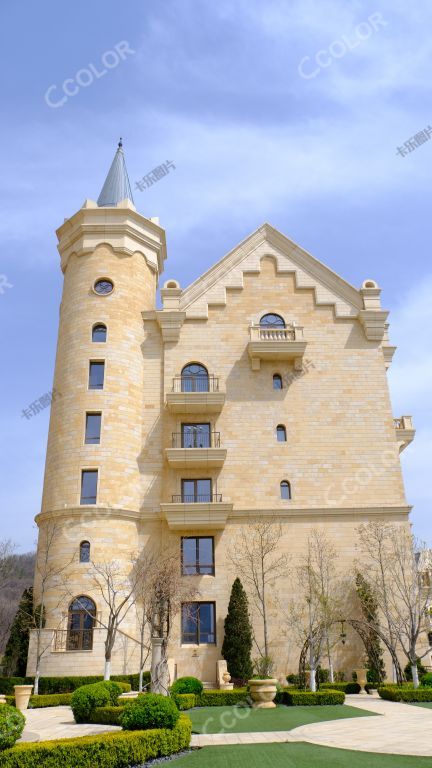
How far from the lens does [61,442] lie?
90.3 feet

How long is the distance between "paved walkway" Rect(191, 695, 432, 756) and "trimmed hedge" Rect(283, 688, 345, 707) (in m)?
2.91

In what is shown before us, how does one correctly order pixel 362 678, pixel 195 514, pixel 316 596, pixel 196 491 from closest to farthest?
pixel 362 678
pixel 316 596
pixel 195 514
pixel 196 491

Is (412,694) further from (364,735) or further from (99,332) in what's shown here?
(99,332)

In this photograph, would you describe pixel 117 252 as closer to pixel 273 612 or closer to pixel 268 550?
pixel 268 550

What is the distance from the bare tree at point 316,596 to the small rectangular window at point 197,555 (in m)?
3.88

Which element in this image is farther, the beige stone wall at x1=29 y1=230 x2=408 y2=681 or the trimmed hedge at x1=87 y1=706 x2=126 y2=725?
the beige stone wall at x1=29 y1=230 x2=408 y2=681

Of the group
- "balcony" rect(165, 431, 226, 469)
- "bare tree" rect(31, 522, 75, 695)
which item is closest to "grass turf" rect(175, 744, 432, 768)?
"bare tree" rect(31, 522, 75, 695)

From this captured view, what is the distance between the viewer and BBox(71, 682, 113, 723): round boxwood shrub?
1609cm

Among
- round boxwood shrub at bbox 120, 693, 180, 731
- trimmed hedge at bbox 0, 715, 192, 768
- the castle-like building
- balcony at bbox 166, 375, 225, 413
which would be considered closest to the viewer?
trimmed hedge at bbox 0, 715, 192, 768

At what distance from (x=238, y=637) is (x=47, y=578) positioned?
8.11 metres

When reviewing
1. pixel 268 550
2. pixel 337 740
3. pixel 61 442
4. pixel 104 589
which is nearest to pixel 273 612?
pixel 268 550

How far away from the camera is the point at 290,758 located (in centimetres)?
1082

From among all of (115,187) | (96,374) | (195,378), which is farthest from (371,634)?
(115,187)

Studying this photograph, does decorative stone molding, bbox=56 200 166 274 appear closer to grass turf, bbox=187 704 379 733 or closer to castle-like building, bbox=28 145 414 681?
castle-like building, bbox=28 145 414 681
